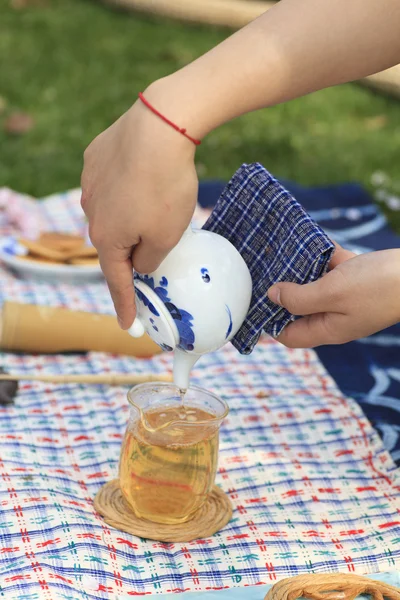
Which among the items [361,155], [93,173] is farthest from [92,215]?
[361,155]

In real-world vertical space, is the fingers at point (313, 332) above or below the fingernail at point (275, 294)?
below

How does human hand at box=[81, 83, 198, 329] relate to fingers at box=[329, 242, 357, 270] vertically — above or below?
above

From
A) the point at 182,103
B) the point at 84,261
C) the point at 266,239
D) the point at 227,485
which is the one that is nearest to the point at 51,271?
the point at 84,261

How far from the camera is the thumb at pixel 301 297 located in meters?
1.38

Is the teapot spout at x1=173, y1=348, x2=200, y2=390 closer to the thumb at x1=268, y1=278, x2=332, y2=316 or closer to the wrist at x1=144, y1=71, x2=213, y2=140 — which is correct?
the thumb at x1=268, y1=278, x2=332, y2=316

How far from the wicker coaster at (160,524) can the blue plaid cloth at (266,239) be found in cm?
28

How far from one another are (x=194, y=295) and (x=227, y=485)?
50cm

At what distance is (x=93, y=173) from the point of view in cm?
117

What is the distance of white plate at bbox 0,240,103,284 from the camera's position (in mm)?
2455

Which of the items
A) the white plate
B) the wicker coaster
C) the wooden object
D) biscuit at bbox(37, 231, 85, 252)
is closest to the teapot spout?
the wicker coaster

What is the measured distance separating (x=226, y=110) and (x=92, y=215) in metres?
0.21

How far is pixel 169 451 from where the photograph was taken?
1.44 m

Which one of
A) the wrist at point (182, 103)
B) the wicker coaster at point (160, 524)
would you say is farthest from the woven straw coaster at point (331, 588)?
the wrist at point (182, 103)

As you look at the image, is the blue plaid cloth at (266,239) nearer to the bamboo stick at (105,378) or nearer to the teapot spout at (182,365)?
the teapot spout at (182,365)
